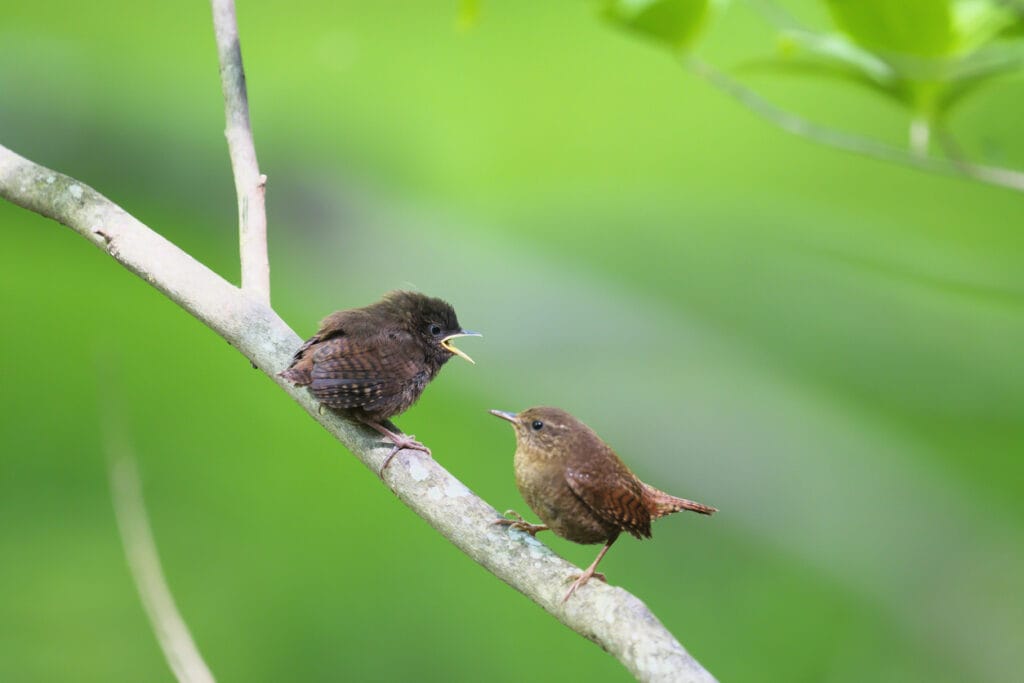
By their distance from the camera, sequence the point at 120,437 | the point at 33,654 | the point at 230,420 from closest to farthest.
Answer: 1. the point at 120,437
2. the point at 33,654
3. the point at 230,420

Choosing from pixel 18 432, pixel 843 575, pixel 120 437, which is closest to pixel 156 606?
pixel 120 437

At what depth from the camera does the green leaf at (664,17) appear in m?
2.56

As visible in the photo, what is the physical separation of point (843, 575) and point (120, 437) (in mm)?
3859

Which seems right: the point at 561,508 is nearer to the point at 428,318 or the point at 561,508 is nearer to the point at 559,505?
the point at 559,505

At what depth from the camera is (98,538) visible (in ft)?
16.4

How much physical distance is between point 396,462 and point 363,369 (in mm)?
291

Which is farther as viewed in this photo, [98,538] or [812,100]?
[812,100]

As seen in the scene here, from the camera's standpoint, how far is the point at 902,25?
7.79ft

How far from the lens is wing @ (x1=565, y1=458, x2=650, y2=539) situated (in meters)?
1.99

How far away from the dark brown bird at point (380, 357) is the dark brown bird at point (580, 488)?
23cm

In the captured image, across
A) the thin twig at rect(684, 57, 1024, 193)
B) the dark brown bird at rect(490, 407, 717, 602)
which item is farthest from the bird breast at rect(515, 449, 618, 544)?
the thin twig at rect(684, 57, 1024, 193)

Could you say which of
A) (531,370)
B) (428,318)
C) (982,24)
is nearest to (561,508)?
(428,318)

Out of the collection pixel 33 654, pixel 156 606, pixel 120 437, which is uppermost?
pixel 156 606

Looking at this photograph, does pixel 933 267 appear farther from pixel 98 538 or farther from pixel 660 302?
pixel 98 538
